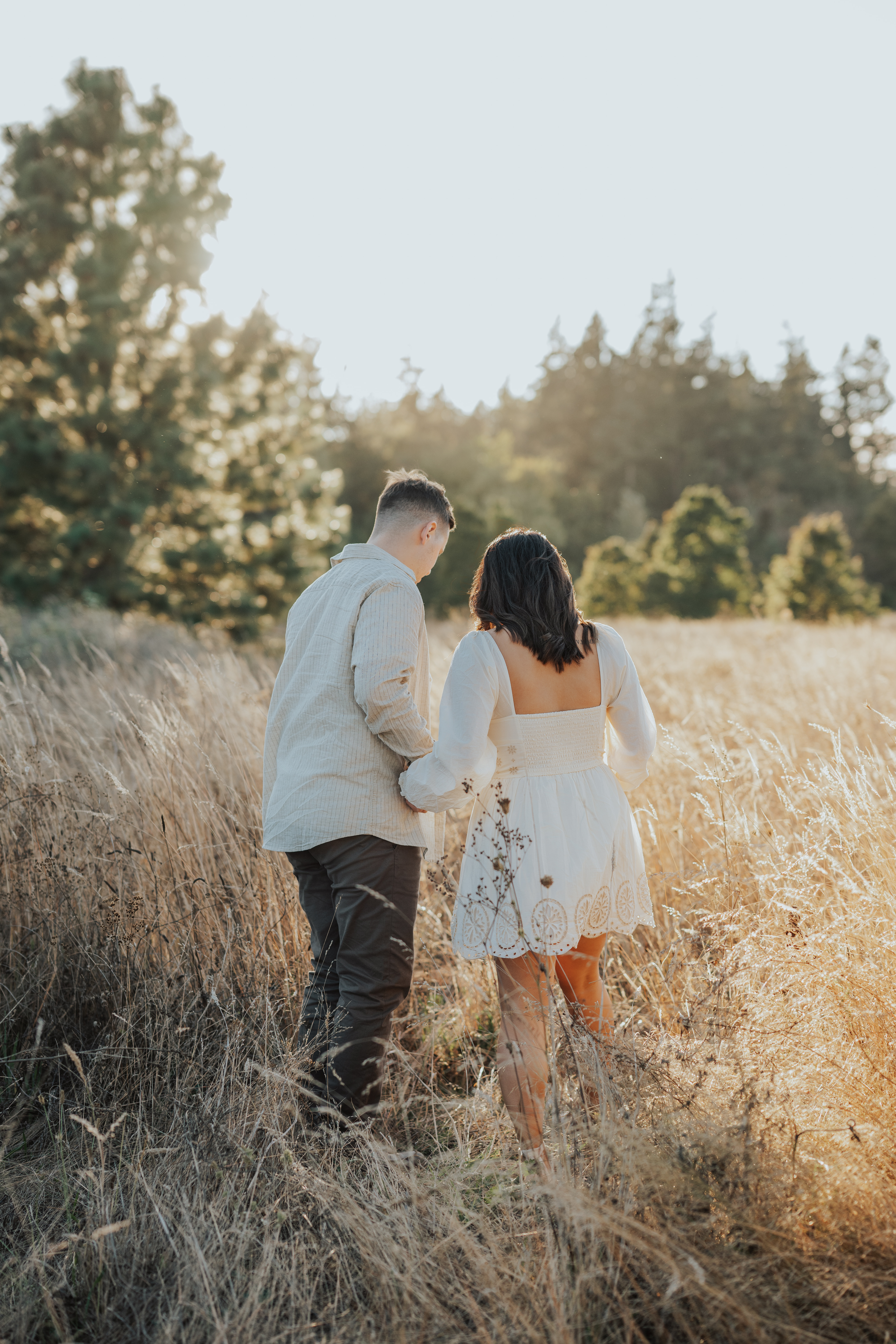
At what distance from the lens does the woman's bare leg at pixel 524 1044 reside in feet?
7.27

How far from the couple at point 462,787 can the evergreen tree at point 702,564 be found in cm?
2604

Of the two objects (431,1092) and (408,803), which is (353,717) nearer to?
(408,803)

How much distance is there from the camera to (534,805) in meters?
2.35

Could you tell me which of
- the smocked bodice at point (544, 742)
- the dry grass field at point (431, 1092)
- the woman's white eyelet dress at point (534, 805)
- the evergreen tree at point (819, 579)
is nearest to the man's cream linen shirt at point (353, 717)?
the woman's white eyelet dress at point (534, 805)

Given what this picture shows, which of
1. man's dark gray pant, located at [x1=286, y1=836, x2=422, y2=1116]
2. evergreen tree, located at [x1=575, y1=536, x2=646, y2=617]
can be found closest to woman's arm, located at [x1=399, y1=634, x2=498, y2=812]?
man's dark gray pant, located at [x1=286, y1=836, x2=422, y2=1116]

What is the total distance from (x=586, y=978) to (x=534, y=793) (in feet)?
1.87

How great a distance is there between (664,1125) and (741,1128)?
0.19 metres

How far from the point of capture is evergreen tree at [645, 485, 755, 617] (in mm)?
27656

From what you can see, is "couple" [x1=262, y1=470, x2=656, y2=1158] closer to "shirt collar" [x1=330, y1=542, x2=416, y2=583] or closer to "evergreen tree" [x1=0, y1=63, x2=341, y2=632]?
"shirt collar" [x1=330, y1=542, x2=416, y2=583]

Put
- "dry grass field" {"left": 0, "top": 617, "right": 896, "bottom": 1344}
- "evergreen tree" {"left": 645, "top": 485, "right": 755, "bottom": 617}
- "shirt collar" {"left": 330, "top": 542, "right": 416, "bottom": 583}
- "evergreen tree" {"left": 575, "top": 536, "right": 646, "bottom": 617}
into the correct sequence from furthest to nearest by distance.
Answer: "evergreen tree" {"left": 575, "top": 536, "right": 646, "bottom": 617}
"evergreen tree" {"left": 645, "top": 485, "right": 755, "bottom": 617}
"shirt collar" {"left": 330, "top": 542, "right": 416, "bottom": 583}
"dry grass field" {"left": 0, "top": 617, "right": 896, "bottom": 1344}

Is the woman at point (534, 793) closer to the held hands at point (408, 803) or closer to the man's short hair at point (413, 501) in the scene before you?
the held hands at point (408, 803)

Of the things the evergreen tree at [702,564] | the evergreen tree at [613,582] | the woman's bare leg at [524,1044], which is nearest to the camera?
the woman's bare leg at [524,1044]

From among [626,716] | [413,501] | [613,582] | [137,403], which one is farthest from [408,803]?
[613,582]

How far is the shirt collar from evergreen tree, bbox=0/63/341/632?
12525mm
